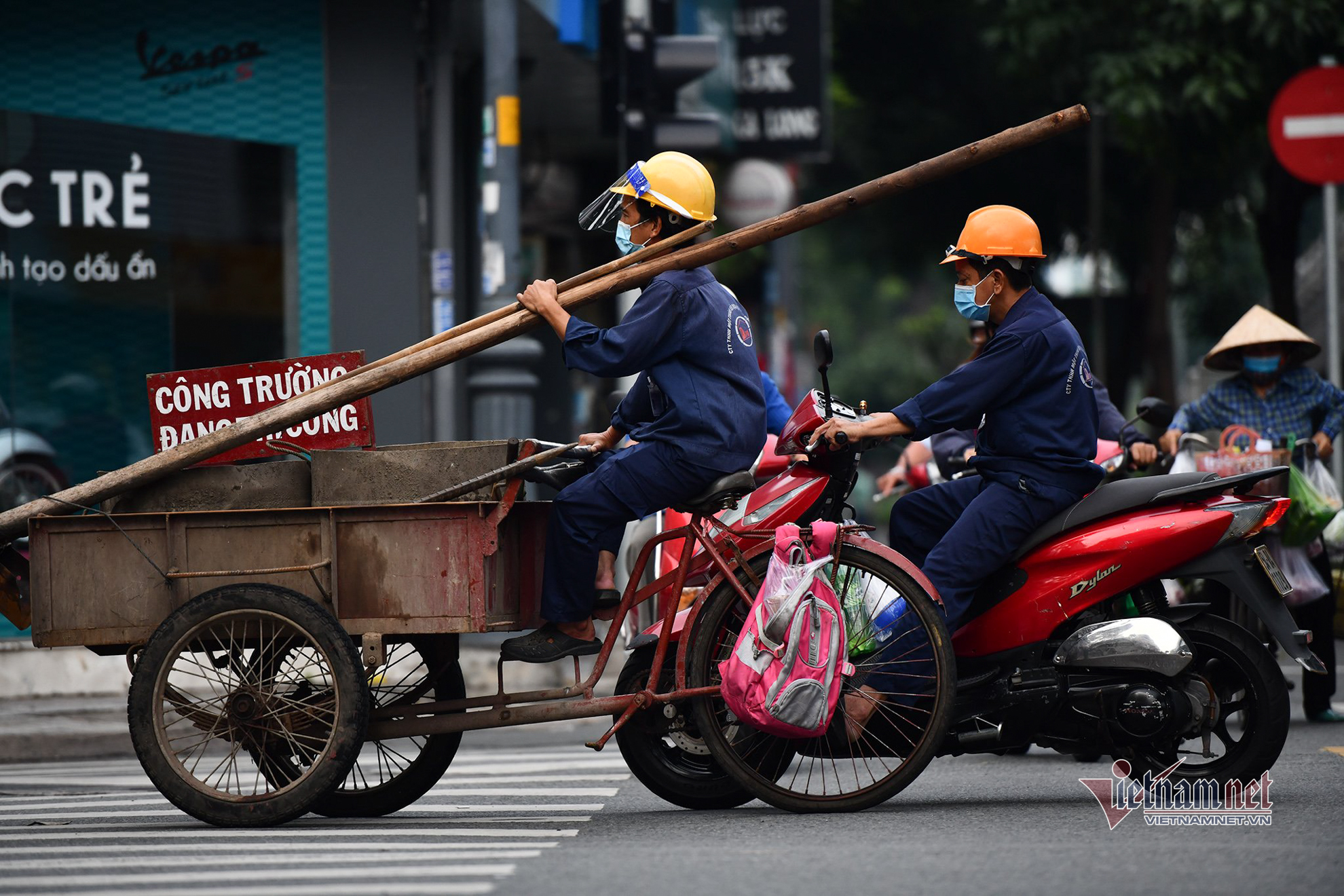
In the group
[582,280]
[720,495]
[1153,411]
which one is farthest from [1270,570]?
[582,280]

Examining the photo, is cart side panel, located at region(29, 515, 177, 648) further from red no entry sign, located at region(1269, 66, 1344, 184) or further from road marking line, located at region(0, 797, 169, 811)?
red no entry sign, located at region(1269, 66, 1344, 184)

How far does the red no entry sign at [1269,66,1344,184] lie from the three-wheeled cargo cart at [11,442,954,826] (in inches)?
261

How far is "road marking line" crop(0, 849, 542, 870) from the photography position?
16.3ft

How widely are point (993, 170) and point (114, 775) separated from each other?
58.1 feet

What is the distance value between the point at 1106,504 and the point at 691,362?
4.64 feet

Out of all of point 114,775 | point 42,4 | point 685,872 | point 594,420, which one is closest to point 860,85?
point 594,420

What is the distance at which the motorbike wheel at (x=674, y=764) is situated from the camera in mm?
5914

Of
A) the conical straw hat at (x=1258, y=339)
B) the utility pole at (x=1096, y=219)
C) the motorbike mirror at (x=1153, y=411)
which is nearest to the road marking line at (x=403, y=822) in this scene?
the motorbike mirror at (x=1153, y=411)

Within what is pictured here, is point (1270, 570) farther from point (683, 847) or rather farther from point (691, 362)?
point (683, 847)

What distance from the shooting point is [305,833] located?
18.2 ft

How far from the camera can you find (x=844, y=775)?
5914 mm

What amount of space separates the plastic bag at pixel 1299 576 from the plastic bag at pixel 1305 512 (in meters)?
0.08

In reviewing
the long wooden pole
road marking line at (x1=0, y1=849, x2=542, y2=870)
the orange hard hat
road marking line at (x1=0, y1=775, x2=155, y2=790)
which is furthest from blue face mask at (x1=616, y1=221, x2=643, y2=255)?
road marking line at (x1=0, y1=775, x2=155, y2=790)

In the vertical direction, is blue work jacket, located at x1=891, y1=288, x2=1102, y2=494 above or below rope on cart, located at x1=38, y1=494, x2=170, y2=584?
above
